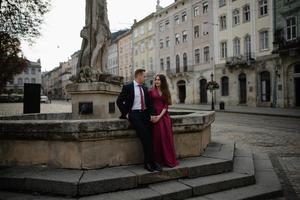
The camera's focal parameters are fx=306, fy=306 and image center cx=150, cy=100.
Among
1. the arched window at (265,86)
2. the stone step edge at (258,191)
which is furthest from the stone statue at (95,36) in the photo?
the arched window at (265,86)

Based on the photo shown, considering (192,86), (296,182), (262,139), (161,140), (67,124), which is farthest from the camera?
(192,86)

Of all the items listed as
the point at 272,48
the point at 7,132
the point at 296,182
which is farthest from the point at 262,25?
the point at 7,132

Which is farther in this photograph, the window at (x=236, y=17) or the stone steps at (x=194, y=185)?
the window at (x=236, y=17)

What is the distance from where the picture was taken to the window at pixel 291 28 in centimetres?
2730

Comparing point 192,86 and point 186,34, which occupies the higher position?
point 186,34

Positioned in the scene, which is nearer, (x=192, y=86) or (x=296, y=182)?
(x=296, y=182)

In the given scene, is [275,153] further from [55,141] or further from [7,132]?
[7,132]

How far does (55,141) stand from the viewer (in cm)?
473

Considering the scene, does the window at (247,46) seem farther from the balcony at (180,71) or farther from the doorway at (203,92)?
the balcony at (180,71)

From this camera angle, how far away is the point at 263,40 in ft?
101

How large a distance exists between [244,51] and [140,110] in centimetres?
3033

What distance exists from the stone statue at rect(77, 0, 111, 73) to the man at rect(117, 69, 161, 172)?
2674 mm

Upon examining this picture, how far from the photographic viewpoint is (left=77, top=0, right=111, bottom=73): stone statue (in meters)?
7.53

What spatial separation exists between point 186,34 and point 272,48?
52.2 feet
